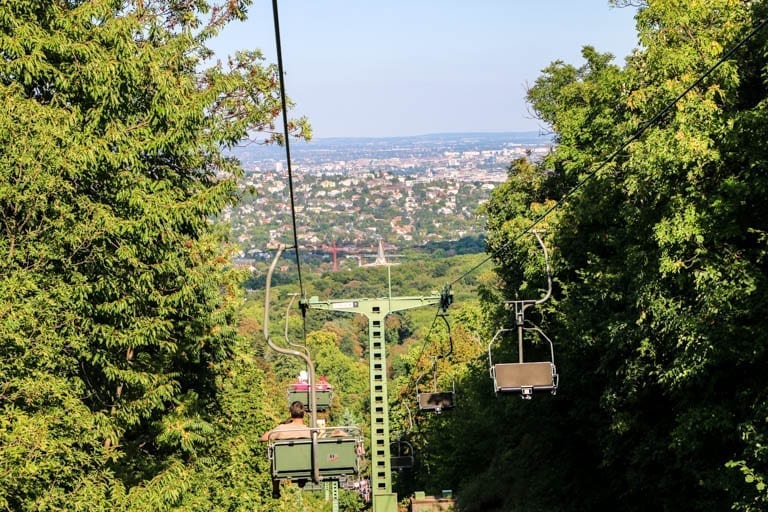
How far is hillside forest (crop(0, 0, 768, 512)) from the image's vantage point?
12.8m

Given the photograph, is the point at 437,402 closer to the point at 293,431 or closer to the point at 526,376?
the point at 526,376

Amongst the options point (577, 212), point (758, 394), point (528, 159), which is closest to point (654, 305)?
point (758, 394)

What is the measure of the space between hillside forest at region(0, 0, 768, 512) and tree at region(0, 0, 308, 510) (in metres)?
0.04

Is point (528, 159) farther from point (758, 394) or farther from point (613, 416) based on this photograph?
point (758, 394)

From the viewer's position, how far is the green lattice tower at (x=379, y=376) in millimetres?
16328

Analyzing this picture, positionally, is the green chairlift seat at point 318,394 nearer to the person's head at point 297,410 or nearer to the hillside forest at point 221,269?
the hillside forest at point 221,269

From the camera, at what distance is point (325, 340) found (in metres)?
107

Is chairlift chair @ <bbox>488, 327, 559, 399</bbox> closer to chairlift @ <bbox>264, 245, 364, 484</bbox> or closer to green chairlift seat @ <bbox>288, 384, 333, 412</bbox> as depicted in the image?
chairlift @ <bbox>264, 245, 364, 484</bbox>

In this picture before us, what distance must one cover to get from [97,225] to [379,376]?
603 cm

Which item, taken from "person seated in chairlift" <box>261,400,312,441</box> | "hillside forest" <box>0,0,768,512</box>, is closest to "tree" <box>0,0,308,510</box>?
"hillside forest" <box>0,0,768,512</box>

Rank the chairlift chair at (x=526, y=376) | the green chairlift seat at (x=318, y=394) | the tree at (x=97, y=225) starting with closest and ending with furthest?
the tree at (x=97, y=225) → the chairlift chair at (x=526, y=376) → the green chairlift seat at (x=318, y=394)

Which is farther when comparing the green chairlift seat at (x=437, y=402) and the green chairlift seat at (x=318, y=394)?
the green chairlift seat at (x=318, y=394)

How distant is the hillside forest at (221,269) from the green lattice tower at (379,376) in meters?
1.51

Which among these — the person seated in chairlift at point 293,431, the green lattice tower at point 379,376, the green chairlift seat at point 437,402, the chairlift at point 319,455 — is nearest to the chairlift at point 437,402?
the green chairlift seat at point 437,402
